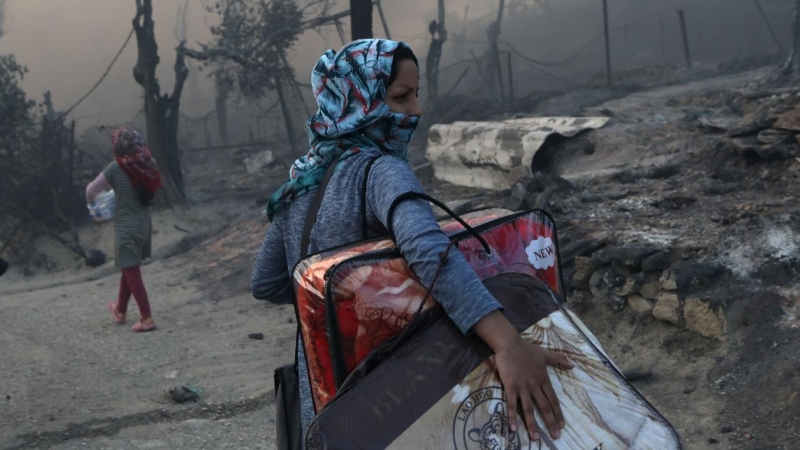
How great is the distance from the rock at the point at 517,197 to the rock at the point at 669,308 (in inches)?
78.0

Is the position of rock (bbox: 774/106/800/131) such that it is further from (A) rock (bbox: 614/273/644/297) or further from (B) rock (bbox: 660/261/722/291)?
(A) rock (bbox: 614/273/644/297)

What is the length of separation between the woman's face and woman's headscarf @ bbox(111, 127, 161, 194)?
4.65 meters

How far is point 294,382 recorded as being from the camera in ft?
6.93

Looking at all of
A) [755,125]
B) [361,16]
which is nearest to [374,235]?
[755,125]

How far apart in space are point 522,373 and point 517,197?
4.71 metres

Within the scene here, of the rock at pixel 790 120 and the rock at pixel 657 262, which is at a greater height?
the rock at pixel 790 120

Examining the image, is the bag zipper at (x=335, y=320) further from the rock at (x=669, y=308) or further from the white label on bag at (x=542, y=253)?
the rock at (x=669, y=308)

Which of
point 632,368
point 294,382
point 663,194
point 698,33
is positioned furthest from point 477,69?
point 294,382

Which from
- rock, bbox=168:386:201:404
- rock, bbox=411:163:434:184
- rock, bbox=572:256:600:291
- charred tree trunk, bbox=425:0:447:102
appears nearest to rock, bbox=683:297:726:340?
rock, bbox=572:256:600:291

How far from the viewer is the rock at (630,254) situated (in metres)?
4.37

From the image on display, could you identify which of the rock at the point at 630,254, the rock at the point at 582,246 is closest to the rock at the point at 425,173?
the rock at the point at 582,246

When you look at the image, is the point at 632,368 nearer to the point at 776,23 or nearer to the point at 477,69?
the point at 477,69

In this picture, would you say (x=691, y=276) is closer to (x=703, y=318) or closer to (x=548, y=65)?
(x=703, y=318)

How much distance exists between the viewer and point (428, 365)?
4.83ft
